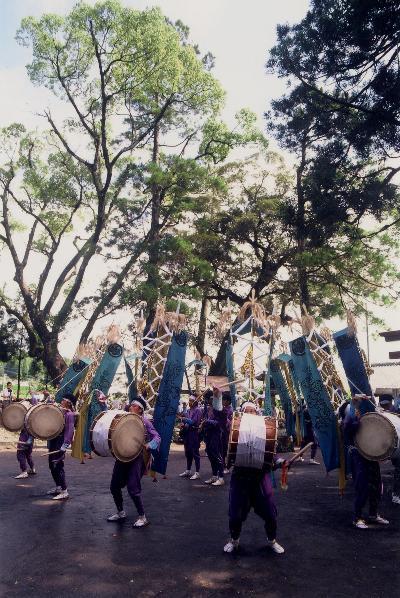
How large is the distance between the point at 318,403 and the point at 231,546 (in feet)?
14.6

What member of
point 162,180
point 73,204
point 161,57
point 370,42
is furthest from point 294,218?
point 73,204

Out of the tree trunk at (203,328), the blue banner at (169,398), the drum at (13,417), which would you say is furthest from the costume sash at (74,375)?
the tree trunk at (203,328)

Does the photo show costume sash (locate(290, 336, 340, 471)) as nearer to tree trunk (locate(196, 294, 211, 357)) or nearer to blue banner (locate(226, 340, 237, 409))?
blue banner (locate(226, 340, 237, 409))

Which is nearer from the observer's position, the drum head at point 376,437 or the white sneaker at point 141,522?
the drum head at point 376,437

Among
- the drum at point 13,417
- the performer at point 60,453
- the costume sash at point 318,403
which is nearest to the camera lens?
the performer at point 60,453

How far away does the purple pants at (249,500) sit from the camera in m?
6.27

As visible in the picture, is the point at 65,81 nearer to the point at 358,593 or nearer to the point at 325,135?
the point at 325,135

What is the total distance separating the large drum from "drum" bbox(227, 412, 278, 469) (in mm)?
1871

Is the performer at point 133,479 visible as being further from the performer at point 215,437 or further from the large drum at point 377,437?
the performer at point 215,437

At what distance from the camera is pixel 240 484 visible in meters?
6.32

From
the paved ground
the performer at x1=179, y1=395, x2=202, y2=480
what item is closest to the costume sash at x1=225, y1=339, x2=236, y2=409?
the performer at x1=179, y1=395, x2=202, y2=480

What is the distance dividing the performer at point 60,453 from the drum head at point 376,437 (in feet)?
16.8

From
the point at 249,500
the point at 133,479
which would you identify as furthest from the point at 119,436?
the point at 249,500

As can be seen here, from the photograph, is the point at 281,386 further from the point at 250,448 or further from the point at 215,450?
the point at 250,448
